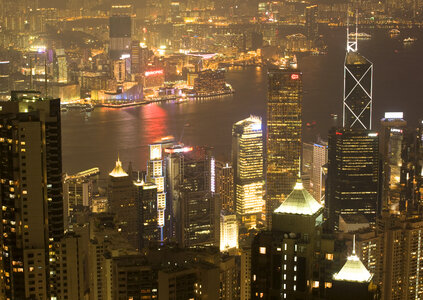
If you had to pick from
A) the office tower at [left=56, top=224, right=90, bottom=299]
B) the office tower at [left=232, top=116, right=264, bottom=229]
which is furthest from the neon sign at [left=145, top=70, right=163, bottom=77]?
the office tower at [left=56, top=224, right=90, bottom=299]

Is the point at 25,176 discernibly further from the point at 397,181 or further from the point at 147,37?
the point at 147,37

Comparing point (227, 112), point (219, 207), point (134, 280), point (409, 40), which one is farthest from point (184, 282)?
point (409, 40)

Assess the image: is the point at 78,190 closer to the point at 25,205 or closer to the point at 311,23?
the point at 25,205

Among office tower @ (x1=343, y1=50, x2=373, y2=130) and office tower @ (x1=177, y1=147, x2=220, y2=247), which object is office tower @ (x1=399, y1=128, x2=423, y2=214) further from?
office tower @ (x1=177, y1=147, x2=220, y2=247)

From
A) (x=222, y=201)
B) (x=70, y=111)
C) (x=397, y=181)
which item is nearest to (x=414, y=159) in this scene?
(x=397, y=181)

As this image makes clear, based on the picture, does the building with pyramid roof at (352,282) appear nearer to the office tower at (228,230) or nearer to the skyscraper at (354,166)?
the office tower at (228,230)

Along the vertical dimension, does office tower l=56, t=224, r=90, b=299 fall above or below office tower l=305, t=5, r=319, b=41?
below
